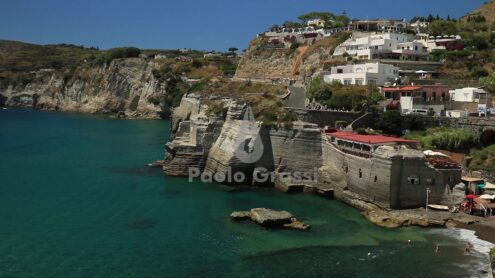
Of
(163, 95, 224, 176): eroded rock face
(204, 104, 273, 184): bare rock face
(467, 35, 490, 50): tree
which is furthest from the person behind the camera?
(467, 35, 490, 50): tree

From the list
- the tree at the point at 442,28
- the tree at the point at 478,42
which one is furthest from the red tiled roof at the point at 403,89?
the tree at the point at 442,28

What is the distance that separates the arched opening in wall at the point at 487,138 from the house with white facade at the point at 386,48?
25.7 meters

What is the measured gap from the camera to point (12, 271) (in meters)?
23.1

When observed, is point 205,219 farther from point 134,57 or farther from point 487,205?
point 134,57

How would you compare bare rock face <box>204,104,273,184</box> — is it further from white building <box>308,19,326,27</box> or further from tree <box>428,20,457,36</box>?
white building <box>308,19,326,27</box>

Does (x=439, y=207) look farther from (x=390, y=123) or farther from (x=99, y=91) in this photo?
(x=99, y=91)

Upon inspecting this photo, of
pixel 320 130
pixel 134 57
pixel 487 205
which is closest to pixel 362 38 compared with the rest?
pixel 320 130

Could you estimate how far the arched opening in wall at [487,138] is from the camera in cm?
3916

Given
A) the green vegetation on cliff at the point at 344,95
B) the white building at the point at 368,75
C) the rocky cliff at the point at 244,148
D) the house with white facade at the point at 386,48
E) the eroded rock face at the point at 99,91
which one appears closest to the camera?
the rocky cliff at the point at 244,148

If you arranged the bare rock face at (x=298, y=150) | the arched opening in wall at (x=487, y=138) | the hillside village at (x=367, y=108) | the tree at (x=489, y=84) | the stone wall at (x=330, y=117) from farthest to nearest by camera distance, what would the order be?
the tree at (x=489, y=84) → the stone wall at (x=330, y=117) → the bare rock face at (x=298, y=150) → the arched opening in wall at (x=487, y=138) → the hillside village at (x=367, y=108)

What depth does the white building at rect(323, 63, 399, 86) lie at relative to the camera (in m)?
54.1

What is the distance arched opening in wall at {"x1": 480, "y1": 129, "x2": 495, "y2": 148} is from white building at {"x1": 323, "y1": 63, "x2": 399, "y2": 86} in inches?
649

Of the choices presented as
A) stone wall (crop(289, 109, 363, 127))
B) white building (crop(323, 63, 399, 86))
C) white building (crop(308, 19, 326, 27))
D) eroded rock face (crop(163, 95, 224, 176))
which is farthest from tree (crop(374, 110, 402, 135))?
white building (crop(308, 19, 326, 27))

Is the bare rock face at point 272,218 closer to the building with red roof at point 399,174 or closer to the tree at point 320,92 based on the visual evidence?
the building with red roof at point 399,174
